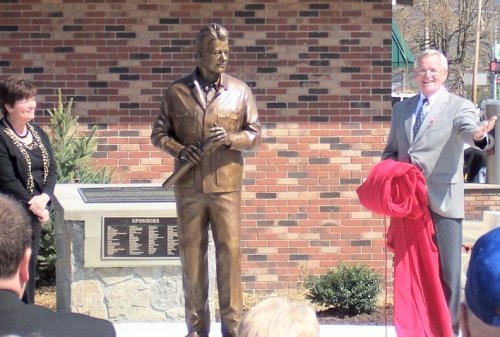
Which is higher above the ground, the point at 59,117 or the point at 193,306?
the point at 59,117

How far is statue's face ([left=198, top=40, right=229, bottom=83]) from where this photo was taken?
5.23 meters

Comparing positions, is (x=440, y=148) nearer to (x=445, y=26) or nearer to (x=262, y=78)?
(x=262, y=78)

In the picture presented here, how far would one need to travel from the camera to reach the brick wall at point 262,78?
902cm

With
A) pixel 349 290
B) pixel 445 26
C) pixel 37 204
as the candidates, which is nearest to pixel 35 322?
pixel 37 204

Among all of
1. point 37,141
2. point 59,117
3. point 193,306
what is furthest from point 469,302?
point 59,117

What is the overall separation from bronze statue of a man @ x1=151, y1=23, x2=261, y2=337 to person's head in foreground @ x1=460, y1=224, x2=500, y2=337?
330 centimetres

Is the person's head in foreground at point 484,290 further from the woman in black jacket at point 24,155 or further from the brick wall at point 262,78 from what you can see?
the brick wall at point 262,78

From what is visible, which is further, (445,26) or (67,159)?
(445,26)

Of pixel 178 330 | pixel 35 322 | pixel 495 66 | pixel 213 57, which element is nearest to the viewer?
pixel 35 322

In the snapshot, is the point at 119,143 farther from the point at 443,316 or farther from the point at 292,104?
the point at 443,316

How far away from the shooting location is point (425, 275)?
5.79 meters

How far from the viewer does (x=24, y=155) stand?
6234 millimetres

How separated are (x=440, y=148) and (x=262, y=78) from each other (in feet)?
11.7

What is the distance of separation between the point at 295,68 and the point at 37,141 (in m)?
3.39
